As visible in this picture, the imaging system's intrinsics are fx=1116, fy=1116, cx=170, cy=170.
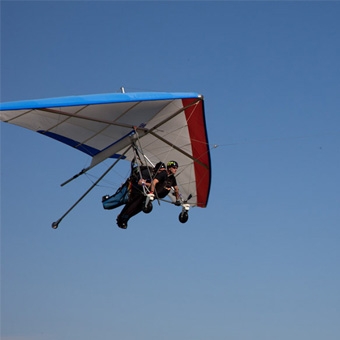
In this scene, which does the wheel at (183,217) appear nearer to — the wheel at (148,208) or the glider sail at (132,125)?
the wheel at (148,208)

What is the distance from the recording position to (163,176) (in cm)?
2634

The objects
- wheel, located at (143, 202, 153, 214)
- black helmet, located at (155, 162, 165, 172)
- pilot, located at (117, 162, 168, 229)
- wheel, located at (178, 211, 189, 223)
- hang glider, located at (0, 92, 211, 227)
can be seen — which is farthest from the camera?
wheel, located at (178, 211, 189, 223)

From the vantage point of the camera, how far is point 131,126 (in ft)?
88.2

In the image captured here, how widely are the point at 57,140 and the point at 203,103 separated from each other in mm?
3937

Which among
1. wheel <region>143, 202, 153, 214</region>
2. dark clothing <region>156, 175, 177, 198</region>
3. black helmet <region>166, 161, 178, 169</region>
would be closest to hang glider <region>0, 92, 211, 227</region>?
dark clothing <region>156, 175, 177, 198</region>

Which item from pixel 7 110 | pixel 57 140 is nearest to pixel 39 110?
pixel 7 110

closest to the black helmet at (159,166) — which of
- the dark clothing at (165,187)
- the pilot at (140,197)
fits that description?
the pilot at (140,197)

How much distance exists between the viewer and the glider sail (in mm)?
25125

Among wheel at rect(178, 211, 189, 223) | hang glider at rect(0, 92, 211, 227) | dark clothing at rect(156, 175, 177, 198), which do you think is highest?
hang glider at rect(0, 92, 211, 227)

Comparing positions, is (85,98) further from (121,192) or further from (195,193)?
(195,193)

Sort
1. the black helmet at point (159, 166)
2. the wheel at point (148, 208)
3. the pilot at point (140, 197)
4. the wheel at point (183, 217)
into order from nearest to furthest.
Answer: the wheel at point (148, 208) → the pilot at point (140, 197) → the black helmet at point (159, 166) → the wheel at point (183, 217)

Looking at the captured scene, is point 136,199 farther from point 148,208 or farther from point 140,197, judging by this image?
point 148,208

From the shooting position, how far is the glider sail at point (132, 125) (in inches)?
989

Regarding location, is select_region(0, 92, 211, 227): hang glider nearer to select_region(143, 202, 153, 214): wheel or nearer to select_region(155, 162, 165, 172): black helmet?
select_region(155, 162, 165, 172): black helmet
